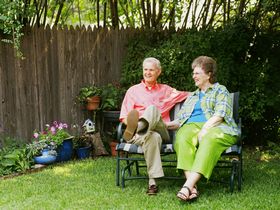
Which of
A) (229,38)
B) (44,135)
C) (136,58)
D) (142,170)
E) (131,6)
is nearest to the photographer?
(142,170)

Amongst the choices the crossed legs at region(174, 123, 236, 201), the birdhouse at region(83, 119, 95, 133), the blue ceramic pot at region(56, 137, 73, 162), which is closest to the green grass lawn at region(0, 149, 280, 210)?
the crossed legs at region(174, 123, 236, 201)

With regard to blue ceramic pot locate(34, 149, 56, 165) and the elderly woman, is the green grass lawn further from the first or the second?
the elderly woman

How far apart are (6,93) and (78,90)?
952 millimetres

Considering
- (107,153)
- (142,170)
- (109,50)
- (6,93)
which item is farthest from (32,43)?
(142,170)

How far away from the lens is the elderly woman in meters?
3.75

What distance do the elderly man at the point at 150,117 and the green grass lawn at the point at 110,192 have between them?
0.95ft

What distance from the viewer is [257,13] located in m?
6.38

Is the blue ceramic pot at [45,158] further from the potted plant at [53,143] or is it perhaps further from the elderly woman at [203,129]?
the elderly woman at [203,129]

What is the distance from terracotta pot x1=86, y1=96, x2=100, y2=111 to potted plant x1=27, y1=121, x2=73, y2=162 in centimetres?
42

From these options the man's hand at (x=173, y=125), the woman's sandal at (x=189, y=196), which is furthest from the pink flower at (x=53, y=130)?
the woman's sandal at (x=189, y=196)

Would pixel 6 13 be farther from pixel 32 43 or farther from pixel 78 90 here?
pixel 78 90

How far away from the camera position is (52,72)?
6.01m

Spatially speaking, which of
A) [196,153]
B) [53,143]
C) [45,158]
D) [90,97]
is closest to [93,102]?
[90,97]

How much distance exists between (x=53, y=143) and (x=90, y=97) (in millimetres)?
909
